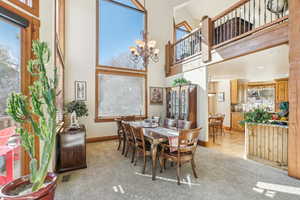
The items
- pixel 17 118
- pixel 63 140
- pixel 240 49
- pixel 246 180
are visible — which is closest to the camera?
pixel 17 118

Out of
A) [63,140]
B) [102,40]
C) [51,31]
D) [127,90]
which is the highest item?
[102,40]

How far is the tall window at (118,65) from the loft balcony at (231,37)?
5.77 feet

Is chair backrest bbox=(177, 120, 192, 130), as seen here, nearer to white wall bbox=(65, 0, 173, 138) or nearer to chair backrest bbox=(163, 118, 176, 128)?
chair backrest bbox=(163, 118, 176, 128)

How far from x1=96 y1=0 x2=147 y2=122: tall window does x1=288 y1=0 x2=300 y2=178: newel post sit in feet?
14.5

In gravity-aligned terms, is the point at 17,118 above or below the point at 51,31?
below

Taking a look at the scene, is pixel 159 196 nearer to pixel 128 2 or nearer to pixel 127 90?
pixel 127 90

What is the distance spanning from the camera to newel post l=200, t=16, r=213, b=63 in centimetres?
417

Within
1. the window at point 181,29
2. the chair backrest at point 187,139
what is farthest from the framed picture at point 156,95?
the chair backrest at point 187,139

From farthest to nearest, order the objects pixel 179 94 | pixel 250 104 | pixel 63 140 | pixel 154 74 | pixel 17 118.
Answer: pixel 250 104, pixel 154 74, pixel 179 94, pixel 63 140, pixel 17 118

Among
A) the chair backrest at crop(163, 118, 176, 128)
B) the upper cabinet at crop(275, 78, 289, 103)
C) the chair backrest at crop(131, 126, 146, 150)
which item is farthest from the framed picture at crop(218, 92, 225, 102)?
the chair backrest at crop(131, 126, 146, 150)

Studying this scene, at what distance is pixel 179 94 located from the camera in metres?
5.16

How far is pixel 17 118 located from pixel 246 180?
3.35 meters

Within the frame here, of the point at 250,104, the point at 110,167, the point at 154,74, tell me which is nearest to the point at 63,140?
the point at 110,167

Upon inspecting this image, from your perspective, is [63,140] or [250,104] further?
[250,104]
